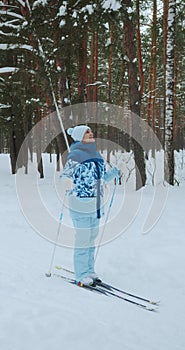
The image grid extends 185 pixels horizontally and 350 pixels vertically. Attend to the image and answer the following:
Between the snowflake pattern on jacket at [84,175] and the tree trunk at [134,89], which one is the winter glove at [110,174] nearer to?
the snowflake pattern on jacket at [84,175]

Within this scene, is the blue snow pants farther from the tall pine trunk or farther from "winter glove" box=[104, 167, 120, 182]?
the tall pine trunk

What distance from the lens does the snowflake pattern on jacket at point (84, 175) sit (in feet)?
16.1

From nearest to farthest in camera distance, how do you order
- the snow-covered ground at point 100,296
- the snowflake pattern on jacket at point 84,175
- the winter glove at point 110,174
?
the snow-covered ground at point 100,296, the snowflake pattern on jacket at point 84,175, the winter glove at point 110,174

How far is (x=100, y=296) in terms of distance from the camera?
4.43 meters

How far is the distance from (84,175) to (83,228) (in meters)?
0.76

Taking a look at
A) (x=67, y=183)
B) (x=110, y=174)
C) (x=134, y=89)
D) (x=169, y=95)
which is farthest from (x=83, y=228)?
(x=169, y=95)

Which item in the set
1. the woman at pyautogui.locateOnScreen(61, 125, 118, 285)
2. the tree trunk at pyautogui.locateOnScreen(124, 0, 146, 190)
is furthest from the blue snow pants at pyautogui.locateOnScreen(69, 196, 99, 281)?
the tree trunk at pyautogui.locateOnScreen(124, 0, 146, 190)

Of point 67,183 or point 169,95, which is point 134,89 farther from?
point 67,183

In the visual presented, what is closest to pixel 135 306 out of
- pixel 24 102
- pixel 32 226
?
pixel 32 226

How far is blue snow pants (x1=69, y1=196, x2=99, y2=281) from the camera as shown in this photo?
4.93m

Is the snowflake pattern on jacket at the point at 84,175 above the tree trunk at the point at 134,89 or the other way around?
the other way around

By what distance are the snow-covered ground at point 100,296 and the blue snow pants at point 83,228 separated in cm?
34

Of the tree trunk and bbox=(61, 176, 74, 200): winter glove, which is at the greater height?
the tree trunk

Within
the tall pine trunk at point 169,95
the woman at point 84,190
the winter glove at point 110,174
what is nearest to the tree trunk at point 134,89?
the tall pine trunk at point 169,95
